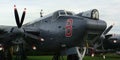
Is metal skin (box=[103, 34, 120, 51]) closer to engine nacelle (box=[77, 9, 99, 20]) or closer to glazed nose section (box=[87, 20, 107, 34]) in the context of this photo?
engine nacelle (box=[77, 9, 99, 20])

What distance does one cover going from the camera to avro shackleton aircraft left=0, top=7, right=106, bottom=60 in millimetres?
14797

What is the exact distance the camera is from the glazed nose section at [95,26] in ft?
47.2

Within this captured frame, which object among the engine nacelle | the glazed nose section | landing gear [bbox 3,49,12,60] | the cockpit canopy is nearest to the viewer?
the glazed nose section

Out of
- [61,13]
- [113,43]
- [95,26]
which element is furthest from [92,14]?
[113,43]

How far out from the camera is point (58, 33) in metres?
15.8

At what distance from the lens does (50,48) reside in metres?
16.4

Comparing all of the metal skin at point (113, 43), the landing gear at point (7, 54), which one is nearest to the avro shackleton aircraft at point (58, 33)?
the landing gear at point (7, 54)

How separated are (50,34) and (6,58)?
406 centimetres

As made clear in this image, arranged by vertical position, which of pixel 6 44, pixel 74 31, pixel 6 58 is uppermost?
pixel 74 31

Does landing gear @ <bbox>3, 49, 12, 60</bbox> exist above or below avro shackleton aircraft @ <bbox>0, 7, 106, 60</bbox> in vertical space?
below

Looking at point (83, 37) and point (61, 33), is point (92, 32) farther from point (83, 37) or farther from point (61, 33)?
point (61, 33)

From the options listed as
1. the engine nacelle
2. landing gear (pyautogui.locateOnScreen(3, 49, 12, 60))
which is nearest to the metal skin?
landing gear (pyautogui.locateOnScreen(3, 49, 12, 60))

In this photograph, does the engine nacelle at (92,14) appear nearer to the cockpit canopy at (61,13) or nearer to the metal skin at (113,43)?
A: the cockpit canopy at (61,13)

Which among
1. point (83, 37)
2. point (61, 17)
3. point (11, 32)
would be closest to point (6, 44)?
point (11, 32)
